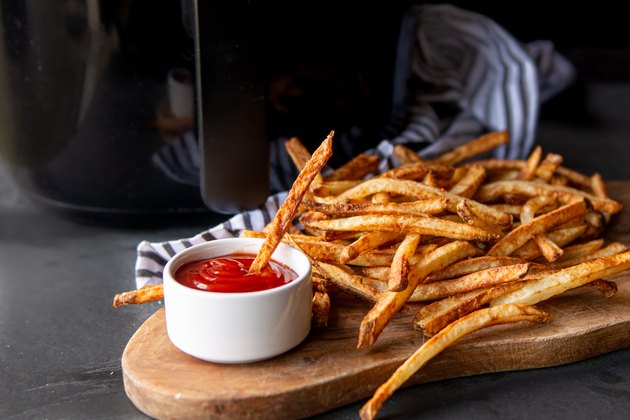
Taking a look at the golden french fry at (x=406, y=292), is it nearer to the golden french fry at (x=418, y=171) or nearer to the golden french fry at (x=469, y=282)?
the golden french fry at (x=469, y=282)

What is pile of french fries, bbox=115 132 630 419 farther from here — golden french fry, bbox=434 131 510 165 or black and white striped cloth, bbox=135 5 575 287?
black and white striped cloth, bbox=135 5 575 287

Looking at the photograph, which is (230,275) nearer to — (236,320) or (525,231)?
(236,320)

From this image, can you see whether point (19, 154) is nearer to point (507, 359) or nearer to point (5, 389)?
point (5, 389)

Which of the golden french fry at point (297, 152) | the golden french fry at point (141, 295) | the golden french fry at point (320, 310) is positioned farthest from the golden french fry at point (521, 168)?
the golden french fry at point (141, 295)

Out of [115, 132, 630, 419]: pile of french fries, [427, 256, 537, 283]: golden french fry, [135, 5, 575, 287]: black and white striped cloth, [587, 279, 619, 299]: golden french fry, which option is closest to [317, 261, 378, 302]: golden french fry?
[115, 132, 630, 419]: pile of french fries

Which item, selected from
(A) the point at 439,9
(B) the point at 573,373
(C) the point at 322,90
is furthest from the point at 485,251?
(A) the point at 439,9

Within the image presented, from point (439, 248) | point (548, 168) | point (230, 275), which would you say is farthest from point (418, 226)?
point (548, 168)

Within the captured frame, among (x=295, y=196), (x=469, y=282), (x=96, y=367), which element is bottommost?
(x=96, y=367)
